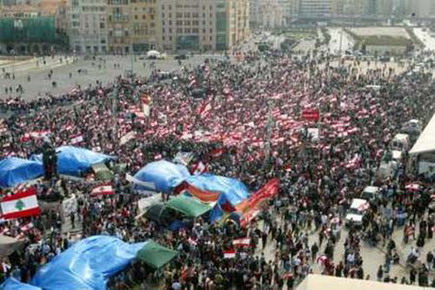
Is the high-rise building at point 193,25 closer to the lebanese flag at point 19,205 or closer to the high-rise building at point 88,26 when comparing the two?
the high-rise building at point 88,26

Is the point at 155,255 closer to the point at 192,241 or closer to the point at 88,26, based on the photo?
the point at 192,241

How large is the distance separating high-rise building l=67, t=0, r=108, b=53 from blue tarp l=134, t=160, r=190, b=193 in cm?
8604

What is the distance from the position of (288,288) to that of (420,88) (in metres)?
37.6

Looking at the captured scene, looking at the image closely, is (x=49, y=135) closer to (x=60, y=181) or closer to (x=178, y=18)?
(x=60, y=181)

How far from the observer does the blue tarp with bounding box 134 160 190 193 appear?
84.9 feet

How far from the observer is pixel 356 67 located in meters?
76.2

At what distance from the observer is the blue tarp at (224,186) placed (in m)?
24.2

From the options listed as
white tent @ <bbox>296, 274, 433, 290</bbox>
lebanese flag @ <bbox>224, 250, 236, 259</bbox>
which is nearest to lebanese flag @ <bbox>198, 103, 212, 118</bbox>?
lebanese flag @ <bbox>224, 250, 236, 259</bbox>

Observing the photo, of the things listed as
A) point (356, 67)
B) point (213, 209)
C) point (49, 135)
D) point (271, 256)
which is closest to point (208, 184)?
point (213, 209)

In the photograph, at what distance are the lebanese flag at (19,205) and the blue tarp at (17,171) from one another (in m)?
7.60

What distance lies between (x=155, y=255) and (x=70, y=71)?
6321 cm

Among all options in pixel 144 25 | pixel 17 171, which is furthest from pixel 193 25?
pixel 17 171

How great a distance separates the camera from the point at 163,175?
26.2 metres

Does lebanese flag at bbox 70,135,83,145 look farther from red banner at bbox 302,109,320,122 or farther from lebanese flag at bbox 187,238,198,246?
lebanese flag at bbox 187,238,198,246
